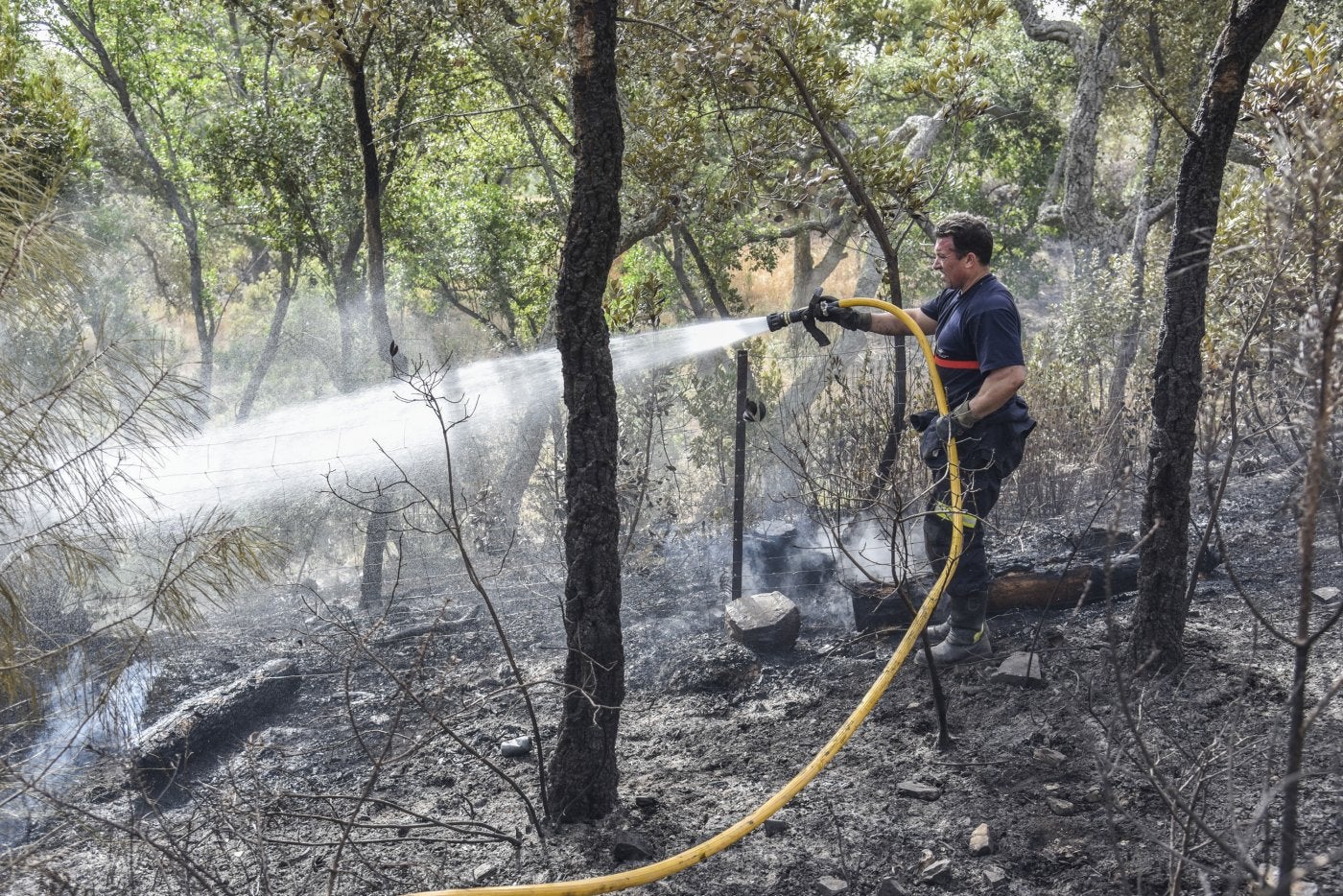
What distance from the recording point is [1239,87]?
3.25 m

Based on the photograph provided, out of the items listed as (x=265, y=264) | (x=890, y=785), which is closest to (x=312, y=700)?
(x=890, y=785)

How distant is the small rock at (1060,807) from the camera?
300 cm

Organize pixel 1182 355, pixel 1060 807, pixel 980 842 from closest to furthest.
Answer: pixel 980 842
pixel 1060 807
pixel 1182 355

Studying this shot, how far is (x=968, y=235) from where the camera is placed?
3.97 m

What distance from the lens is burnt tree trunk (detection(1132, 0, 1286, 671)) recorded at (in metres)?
3.24

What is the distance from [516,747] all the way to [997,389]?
7.33 feet

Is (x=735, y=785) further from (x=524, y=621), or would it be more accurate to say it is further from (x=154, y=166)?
(x=154, y=166)

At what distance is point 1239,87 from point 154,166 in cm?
1347

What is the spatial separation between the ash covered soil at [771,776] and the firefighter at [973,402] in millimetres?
293

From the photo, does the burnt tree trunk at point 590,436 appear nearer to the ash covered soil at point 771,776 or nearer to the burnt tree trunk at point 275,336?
the ash covered soil at point 771,776

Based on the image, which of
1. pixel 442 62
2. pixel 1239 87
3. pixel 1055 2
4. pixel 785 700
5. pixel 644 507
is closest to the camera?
pixel 1239 87

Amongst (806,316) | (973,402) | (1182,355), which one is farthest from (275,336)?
(1182,355)

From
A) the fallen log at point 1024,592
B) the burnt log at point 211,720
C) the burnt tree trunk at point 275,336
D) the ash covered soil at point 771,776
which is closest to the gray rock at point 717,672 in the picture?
the ash covered soil at point 771,776

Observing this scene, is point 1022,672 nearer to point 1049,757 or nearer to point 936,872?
point 1049,757
